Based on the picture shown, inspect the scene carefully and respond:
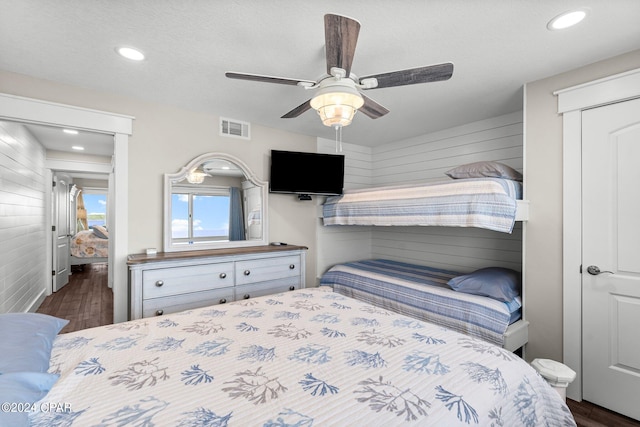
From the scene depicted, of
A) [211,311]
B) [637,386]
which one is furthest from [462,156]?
[211,311]

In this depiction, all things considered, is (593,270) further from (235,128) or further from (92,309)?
(92,309)

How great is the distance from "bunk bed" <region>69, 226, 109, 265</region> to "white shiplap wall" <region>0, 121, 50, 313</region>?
250cm

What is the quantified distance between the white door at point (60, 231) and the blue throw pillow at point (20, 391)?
5.22m

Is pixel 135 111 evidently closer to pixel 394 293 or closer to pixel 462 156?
pixel 394 293

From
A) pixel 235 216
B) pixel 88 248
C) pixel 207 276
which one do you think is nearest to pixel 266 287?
pixel 207 276

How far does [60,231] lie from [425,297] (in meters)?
6.24

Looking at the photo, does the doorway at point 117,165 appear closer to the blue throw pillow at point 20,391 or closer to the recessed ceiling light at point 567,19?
the blue throw pillow at point 20,391

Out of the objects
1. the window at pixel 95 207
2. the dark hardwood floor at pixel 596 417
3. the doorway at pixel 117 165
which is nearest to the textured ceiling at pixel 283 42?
the doorway at pixel 117 165

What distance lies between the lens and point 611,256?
2.00 metres

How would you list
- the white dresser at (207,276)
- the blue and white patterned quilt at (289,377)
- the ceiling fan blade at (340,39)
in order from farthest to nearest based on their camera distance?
the white dresser at (207,276), the ceiling fan blade at (340,39), the blue and white patterned quilt at (289,377)

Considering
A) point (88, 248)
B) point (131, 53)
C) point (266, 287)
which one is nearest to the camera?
point (131, 53)

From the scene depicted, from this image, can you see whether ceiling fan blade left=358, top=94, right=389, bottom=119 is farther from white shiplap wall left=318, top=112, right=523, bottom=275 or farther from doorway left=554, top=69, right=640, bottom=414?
white shiplap wall left=318, top=112, right=523, bottom=275

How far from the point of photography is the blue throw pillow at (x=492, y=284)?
236cm

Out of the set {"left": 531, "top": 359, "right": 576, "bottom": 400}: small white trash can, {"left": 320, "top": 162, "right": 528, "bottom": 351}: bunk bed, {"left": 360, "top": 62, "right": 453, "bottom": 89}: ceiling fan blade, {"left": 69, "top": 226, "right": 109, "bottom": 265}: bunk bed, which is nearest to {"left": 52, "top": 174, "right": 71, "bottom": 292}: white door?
{"left": 69, "top": 226, "right": 109, "bottom": 265}: bunk bed
